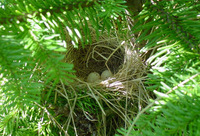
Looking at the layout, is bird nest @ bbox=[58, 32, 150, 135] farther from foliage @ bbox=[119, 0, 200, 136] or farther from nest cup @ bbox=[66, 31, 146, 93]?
foliage @ bbox=[119, 0, 200, 136]

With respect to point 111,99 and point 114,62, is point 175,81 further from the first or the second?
point 114,62

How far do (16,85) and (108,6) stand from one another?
0.71 feet

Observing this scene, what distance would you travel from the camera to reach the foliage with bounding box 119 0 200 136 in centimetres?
30

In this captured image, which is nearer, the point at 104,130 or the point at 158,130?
the point at 158,130

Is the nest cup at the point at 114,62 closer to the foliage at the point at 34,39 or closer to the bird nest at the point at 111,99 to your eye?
the bird nest at the point at 111,99

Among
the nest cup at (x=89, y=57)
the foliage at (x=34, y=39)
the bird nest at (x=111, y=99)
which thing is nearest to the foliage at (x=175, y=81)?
the foliage at (x=34, y=39)

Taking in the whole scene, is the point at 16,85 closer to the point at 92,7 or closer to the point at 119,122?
the point at 92,7

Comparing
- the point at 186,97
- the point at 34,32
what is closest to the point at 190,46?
the point at 186,97

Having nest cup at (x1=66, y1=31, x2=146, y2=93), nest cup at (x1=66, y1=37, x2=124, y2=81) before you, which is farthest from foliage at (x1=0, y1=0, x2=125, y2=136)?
nest cup at (x1=66, y1=37, x2=124, y2=81)

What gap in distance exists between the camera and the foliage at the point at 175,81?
30cm

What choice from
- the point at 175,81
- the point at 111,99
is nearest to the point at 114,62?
the point at 111,99

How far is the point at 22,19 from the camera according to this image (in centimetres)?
37

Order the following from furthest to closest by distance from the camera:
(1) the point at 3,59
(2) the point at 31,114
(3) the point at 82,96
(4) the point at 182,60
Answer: (3) the point at 82,96 → (2) the point at 31,114 → (4) the point at 182,60 → (1) the point at 3,59

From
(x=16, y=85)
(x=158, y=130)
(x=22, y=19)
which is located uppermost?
(x=22, y=19)
